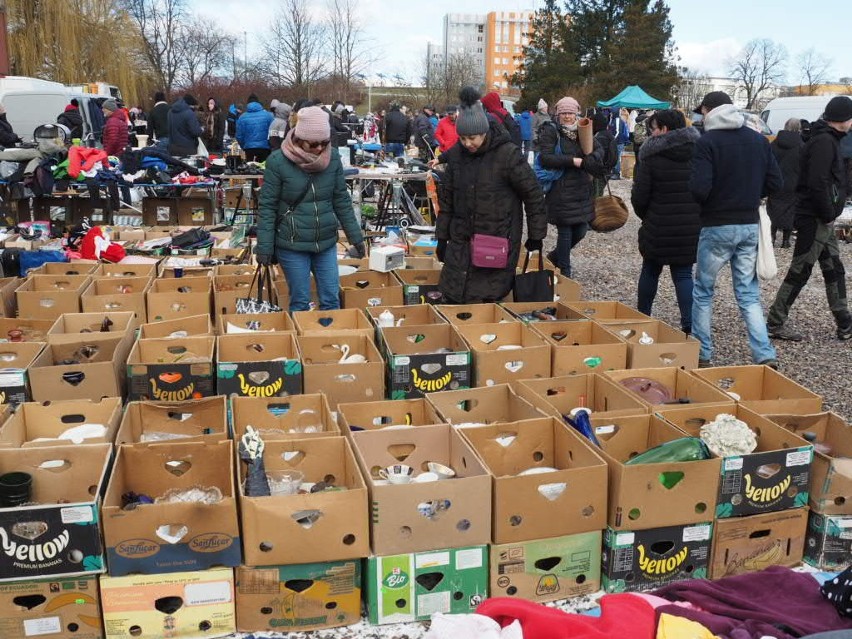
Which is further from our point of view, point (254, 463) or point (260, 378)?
point (260, 378)

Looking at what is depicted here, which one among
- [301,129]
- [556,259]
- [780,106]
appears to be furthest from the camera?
[780,106]

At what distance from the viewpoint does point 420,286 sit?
5383 mm

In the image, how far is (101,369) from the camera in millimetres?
3713

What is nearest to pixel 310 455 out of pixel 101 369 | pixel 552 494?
pixel 552 494

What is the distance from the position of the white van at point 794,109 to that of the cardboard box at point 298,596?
2014 cm

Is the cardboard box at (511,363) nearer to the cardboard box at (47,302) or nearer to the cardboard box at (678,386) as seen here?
the cardboard box at (678,386)

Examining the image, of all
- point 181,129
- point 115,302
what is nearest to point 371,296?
point 115,302

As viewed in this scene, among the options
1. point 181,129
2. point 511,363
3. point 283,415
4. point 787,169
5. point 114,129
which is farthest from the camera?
point 114,129

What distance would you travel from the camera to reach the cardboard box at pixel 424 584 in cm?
272

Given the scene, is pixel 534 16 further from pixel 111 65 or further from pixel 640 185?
pixel 640 185

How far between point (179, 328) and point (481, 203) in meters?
1.82

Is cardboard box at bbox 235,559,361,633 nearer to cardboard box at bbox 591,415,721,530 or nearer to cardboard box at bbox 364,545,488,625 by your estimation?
cardboard box at bbox 364,545,488,625

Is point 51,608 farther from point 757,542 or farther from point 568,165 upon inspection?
point 568,165

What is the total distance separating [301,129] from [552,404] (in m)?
2.20
